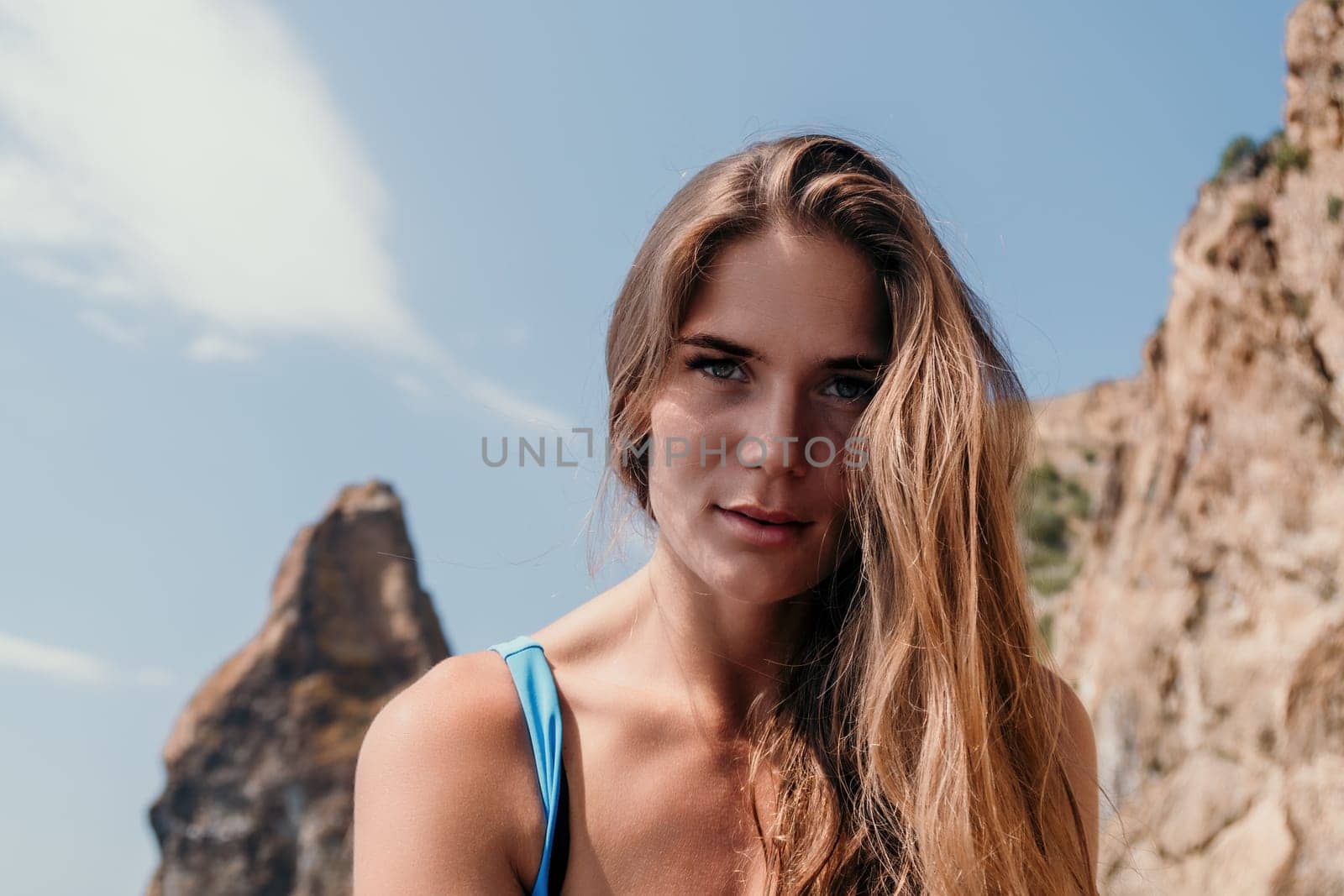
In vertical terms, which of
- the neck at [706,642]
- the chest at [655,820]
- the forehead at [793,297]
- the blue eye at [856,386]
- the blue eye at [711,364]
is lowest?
the chest at [655,820]

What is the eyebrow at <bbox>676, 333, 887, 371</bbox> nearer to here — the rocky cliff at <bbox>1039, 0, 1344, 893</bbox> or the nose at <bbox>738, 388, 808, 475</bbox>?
the nose at <bbox>738, 388, 808, 475</bbox>

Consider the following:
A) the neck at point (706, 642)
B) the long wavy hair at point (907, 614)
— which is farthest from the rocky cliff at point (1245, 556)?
the neck at point (706, 642)

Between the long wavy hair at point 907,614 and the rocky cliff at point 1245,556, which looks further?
the rocky cliff at point 1245,556

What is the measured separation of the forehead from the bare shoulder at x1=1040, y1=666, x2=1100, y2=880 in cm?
87

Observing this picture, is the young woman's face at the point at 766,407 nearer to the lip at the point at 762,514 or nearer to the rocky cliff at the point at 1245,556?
Answer: the lip at the point at 762,514

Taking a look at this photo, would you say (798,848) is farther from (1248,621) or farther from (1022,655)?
(1248,621)

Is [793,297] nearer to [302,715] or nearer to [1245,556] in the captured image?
[1245,556]

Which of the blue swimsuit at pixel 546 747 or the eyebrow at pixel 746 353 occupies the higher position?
the eyebrow at pixel 746 353

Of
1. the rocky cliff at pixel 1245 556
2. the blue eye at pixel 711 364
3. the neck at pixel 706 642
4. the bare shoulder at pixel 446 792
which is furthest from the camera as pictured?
the rocky cliff at pixel 1245 556

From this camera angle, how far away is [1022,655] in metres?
2.26

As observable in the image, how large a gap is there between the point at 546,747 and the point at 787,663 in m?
0.57

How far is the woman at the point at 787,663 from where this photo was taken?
2.09 meters

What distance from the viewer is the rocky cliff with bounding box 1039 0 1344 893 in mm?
8594

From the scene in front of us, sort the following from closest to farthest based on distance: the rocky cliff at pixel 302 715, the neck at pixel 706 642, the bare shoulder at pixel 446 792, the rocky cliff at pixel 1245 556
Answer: the bare shoulder at pixel 446 792 → the neck at pixel 706 642 → the rocky cliff at pixel 1245 556 → the rocky cliff at pixel 302 715
